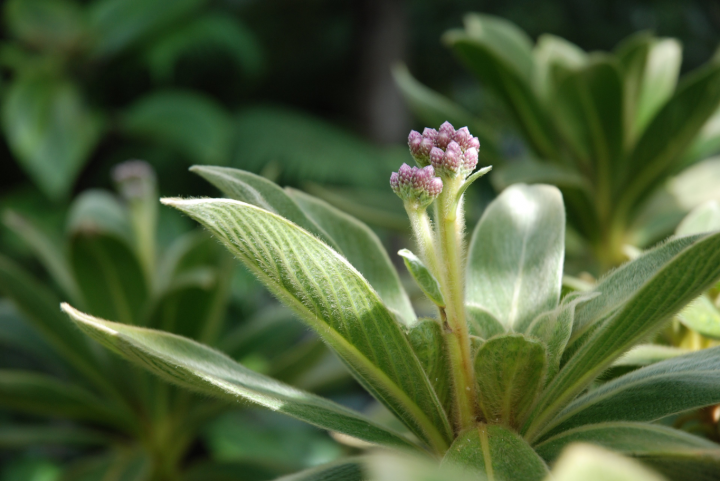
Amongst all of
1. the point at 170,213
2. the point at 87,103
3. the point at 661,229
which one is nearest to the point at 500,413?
the point at 661,229

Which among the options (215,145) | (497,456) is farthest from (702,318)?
(215,145)

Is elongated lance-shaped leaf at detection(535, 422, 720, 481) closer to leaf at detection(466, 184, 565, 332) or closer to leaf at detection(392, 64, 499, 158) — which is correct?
leaf at detection(466, 184, 565, 332)

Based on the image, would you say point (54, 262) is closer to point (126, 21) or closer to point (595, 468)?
point (595, 468)

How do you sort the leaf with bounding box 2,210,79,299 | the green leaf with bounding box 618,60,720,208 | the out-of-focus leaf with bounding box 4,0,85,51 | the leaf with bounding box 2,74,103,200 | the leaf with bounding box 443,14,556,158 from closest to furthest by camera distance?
the green leaf with bounding box 618,60,720,208 → the leaf with bounding box 443,14,556,158 → the leaf with bounding box 2,210,79,299 → the leaf with bounding box 2,74,103,200 → the out-of-focus leaf with bounding box 4,0,85,51

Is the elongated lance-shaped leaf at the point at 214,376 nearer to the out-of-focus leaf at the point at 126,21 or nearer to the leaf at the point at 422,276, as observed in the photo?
the leaf at the point at 422,276

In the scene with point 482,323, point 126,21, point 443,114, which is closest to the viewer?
point 482,323

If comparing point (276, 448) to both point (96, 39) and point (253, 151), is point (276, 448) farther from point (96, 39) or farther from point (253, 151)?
point (96, 39)

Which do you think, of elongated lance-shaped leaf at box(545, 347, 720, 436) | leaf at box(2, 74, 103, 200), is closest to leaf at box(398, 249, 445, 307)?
elongated lance-shaped leaf at box(545, 347, 720, 436)
